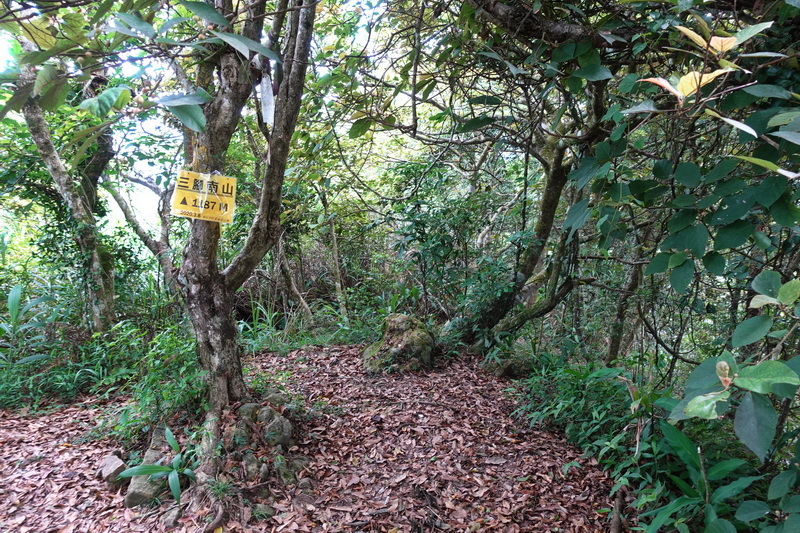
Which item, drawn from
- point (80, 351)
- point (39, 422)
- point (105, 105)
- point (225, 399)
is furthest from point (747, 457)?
point (80, 351)

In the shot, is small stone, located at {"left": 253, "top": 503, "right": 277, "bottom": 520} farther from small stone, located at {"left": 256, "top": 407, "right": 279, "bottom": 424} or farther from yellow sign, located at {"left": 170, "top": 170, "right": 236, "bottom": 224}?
yellow sign, located at {"left": 170, "top": 170, "right": 236, "bottom": 224}

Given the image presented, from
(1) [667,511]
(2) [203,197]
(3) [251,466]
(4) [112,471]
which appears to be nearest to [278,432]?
(3) [251,466]

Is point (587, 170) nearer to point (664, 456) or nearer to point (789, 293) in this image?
point (789, 293)

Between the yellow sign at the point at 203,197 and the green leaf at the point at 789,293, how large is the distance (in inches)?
75.8

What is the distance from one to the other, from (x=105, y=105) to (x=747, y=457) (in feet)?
9.19

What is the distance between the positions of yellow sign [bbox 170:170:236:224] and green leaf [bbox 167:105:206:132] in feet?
4.42

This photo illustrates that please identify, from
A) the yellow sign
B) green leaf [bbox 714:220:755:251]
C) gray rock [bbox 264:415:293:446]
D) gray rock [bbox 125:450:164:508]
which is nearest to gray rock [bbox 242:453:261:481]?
gray rock [bbox 264:415:293:446]

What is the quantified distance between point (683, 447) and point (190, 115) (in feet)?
7.37

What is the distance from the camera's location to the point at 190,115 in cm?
63

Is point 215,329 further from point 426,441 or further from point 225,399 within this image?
point 426,441

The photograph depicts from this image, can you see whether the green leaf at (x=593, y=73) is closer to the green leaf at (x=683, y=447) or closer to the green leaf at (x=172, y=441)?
the green leaf at (x=683, y=447)

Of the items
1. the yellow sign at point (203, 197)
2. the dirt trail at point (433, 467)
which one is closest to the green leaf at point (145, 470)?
the dirt trail at point (433, 467)

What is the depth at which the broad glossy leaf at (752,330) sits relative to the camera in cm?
84

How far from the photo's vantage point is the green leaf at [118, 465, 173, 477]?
190 cm
